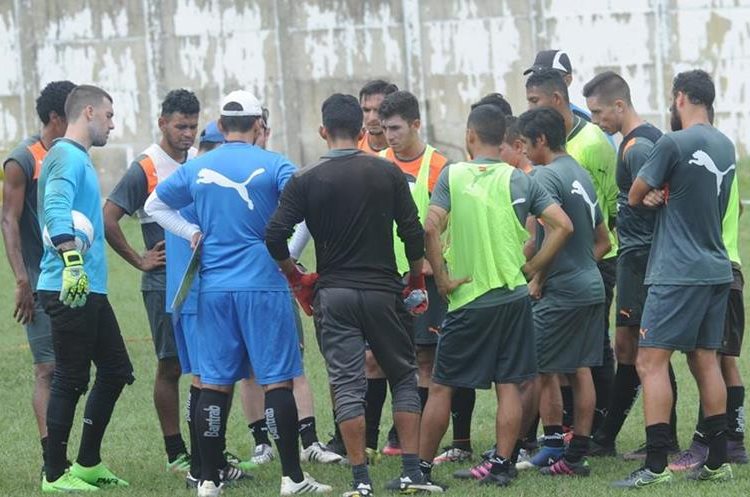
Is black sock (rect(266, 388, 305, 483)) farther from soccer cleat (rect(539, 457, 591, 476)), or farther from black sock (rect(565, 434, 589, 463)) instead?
black sock (rect(565, 434, 589, 463))

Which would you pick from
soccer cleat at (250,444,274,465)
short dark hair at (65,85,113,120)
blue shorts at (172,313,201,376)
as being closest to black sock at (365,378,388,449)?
soccer cleat at (250,444,274,465)

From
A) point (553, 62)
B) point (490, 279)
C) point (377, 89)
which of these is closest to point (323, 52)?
point (377, 89)

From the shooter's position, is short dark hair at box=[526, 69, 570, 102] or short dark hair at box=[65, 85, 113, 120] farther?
short dark hair at box=[526, 69, 570, 102]

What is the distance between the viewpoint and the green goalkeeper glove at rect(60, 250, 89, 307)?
8.45 metres

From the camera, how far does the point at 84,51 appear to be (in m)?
23.4

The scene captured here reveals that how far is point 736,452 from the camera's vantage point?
9070 millimetres

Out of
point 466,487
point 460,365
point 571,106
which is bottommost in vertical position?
point 466,487

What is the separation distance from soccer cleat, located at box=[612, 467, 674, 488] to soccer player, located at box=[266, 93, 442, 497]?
3.49 ft

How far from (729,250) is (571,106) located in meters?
1.69

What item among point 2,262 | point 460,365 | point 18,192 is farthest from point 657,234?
point 2,262

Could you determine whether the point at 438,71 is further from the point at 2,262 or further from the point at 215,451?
the point at 215,451

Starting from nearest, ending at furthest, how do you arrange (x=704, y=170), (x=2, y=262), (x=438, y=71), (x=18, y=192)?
(x=704, y=170), (x=18, y=192), (x=2, y=262), (x=438, y=71)

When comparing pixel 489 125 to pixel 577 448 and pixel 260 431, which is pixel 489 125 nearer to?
pixel 577 448

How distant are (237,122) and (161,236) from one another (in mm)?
1444
